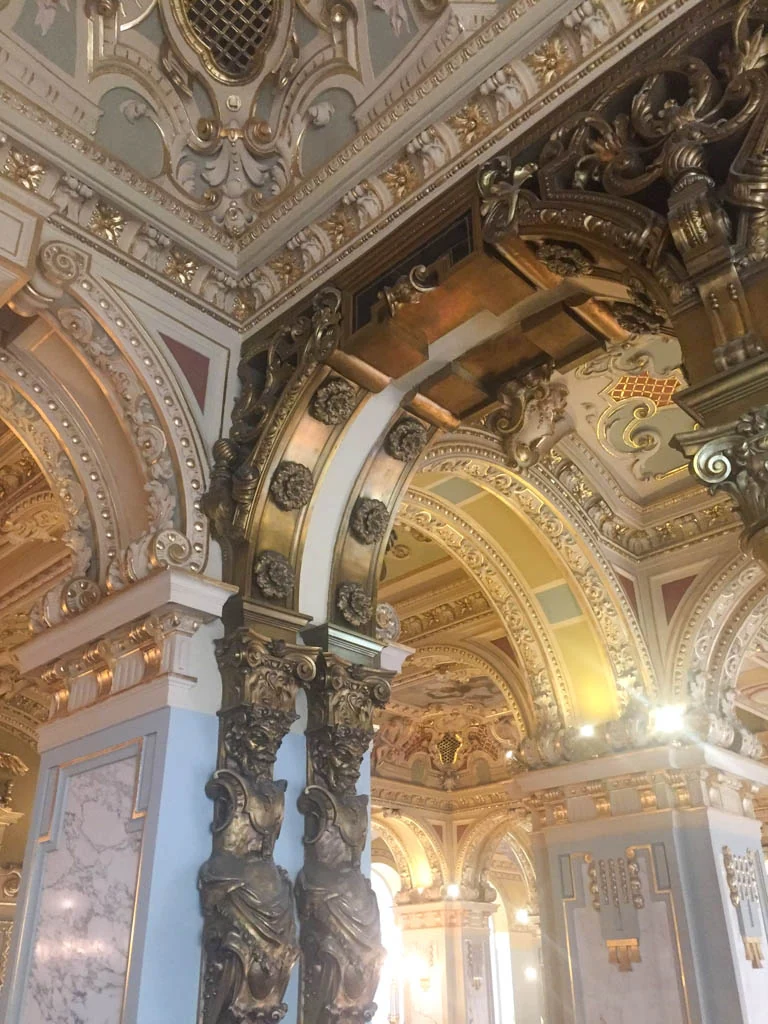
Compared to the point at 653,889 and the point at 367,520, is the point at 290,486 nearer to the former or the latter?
the point at 367,520

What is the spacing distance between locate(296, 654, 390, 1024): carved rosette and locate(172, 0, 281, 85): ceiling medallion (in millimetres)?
2920

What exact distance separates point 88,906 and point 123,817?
13.7 inches

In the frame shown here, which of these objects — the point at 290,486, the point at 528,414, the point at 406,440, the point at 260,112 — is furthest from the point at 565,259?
the point at 260,112

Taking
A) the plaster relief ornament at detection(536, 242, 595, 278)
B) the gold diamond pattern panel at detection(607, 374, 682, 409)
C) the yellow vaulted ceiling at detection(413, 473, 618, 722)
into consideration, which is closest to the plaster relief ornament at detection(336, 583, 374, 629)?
the plaster relief ornament at detection(536, 242, 595, 278)

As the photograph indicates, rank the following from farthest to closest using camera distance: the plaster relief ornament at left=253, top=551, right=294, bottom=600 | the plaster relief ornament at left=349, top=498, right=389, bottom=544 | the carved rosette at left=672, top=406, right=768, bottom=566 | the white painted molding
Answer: the plaster relief ornament at left=349, top=498, right=389, bottom=544 → the plaster relief ornament at left=253, top=551, right=294, bottom=600 → the white painted molding → the carved rosette at left=672, top=406, right=768, bottom=566

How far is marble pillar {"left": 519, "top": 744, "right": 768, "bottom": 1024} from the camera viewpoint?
570 centimetres

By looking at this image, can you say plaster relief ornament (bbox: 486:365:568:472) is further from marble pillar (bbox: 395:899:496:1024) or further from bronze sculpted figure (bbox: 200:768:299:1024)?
marble pillar (bbox: 395:899:496:1024)

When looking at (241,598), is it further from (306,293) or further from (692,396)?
(692,396)

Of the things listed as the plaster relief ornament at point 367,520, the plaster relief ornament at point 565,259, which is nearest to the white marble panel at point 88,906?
the plaster relief ornament at point 367,520

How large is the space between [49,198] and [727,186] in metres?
2.79

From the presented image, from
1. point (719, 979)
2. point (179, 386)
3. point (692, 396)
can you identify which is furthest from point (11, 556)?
point (692, 396)

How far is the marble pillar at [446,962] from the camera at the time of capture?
13.0 m

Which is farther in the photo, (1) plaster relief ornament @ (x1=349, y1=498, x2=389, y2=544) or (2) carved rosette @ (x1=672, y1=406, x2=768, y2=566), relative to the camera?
(1) plaster relief ornament @ (x1=349, y1=498, x2=389, y2=544)

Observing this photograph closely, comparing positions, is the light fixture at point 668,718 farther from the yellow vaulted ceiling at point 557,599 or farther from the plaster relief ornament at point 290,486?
the plaster relief ornament at point 290,486
